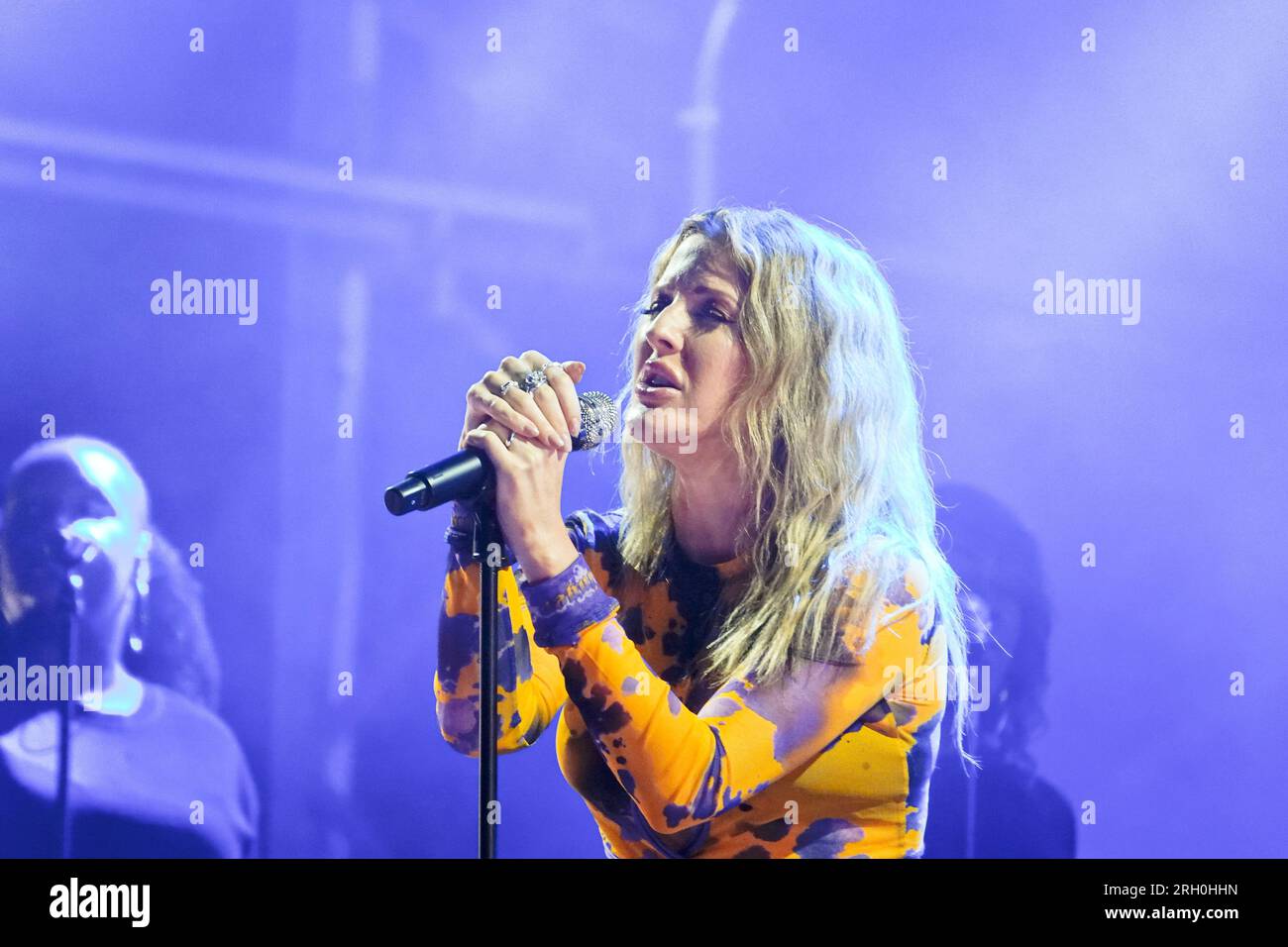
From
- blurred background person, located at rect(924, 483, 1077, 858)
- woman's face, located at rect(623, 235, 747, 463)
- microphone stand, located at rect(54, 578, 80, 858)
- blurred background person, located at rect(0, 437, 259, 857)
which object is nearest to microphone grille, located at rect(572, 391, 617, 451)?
woman's face, located at rect(623, 235, 747, 463)

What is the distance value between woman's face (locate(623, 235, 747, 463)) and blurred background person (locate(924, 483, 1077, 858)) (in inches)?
20.2

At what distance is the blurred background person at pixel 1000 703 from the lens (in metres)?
2.36

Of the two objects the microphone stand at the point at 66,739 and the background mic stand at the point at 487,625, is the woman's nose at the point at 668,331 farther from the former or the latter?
the microphone stand at the point at 66,739

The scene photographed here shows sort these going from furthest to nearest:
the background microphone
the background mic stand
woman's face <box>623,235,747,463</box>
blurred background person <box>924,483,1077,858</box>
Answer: blurred background person <box>924,483,1077,858</box> → woman's face <box>623,235,747,463</box> → the background mic stand → the background microphone

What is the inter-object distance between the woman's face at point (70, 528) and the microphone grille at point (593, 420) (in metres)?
1.11

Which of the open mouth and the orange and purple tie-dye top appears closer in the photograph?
the orange and purple tie-dye top

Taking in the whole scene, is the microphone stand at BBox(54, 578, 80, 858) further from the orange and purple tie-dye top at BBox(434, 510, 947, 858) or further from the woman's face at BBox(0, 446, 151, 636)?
the orange and purple tie-dye top at BBox(434, 510, 947, 858)

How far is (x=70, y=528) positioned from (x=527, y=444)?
1.26 metres

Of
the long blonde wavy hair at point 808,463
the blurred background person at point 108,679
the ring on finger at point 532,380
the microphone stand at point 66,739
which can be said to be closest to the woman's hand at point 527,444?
the ring on finger at point 532,380

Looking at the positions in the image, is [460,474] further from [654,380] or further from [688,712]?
[654,380]

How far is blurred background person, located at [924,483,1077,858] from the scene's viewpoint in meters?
2.36

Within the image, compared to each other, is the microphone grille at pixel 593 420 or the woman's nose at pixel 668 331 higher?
the woman's nose at pixel 668 331

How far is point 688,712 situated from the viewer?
178 centimetres
